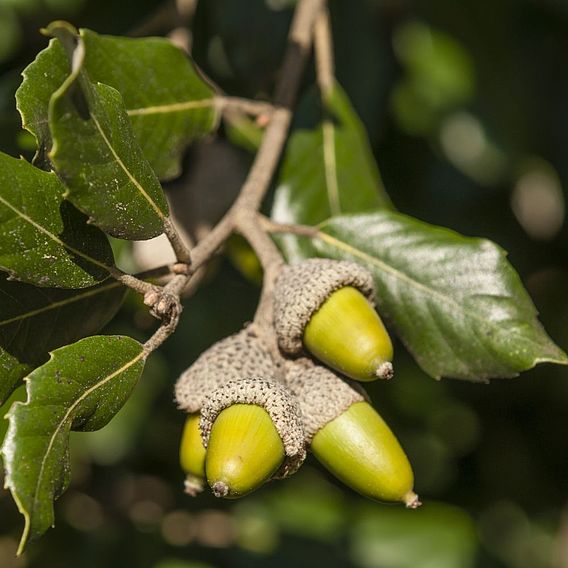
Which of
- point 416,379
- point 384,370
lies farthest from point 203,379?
point 416,379

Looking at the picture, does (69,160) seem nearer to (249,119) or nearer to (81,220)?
(81,220)

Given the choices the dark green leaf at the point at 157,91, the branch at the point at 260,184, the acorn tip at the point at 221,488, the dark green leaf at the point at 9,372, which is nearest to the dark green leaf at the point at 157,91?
the dark green leaf at the point at 157,91

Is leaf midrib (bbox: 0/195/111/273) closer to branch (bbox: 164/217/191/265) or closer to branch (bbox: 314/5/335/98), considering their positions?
branch (bbox: 164/217/191/265)

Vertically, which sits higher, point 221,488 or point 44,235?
point 44,235

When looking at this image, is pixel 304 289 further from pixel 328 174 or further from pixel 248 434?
pixel 328 174

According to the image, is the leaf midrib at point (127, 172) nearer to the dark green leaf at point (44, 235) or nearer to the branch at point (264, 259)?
the dark green leaf at point (44, 235)

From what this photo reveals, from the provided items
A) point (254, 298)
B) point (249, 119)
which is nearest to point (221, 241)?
point (249, 119)
